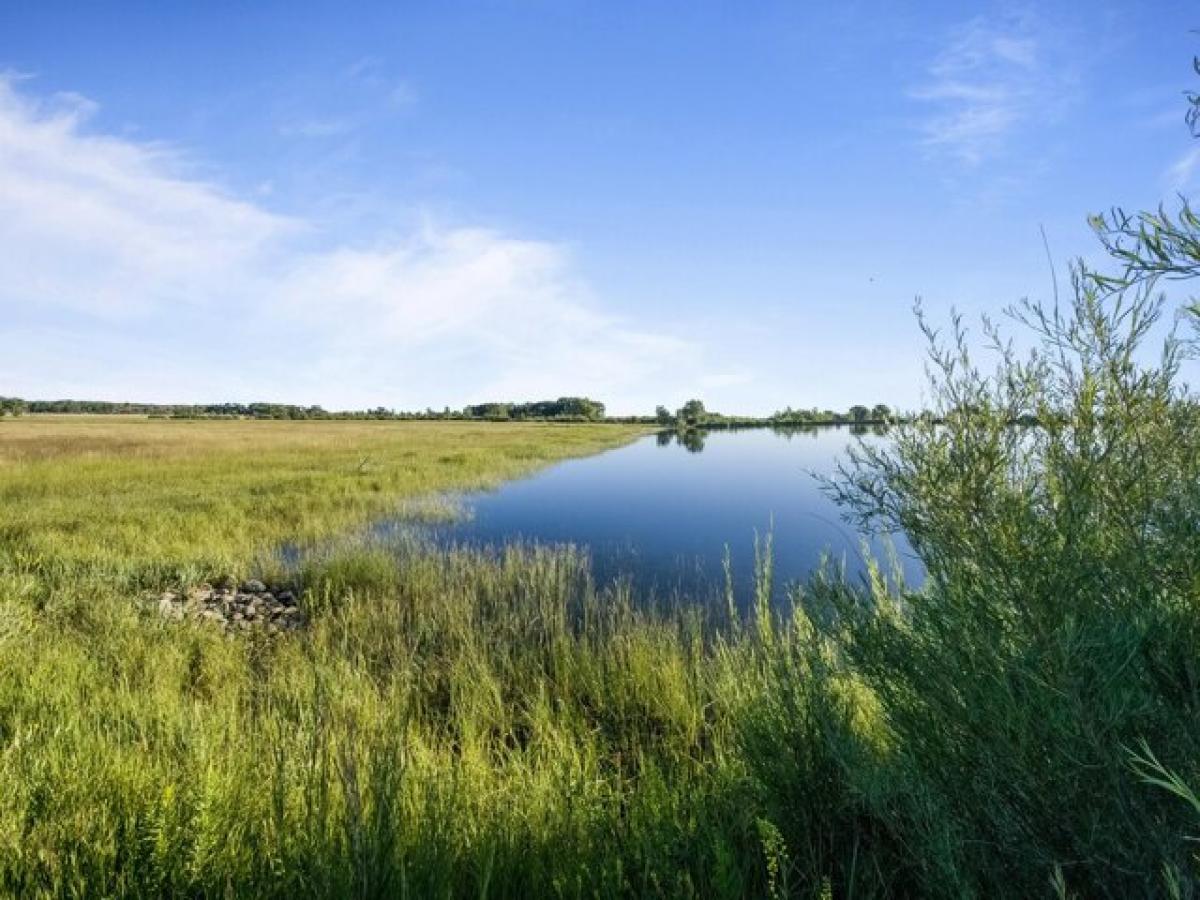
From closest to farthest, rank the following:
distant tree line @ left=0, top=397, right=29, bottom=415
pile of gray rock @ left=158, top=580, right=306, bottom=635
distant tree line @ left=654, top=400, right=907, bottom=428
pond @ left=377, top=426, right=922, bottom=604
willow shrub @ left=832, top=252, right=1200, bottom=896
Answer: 1. willow shrub @ left=832, top=252, right=1200, bottom=896
2. pile of gray rock @ left=158, top=580, right=306, bottom=635
3. pond @ left=377, top=426, right=922, bottom=604
4. distant tree line @ left=0, top=397, right=29, bottom=415
5. distant tree line @ left=654, top=400, right=907, bottom=428

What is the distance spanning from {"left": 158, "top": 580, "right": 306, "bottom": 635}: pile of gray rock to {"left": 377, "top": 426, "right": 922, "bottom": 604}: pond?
5245 millimetres

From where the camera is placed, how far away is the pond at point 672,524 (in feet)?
45.4

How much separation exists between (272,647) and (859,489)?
831 centimetres

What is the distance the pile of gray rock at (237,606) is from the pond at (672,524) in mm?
5245

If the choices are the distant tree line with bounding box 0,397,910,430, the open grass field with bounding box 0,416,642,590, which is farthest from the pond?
the distant tree line with bounding box 0,397,910,430

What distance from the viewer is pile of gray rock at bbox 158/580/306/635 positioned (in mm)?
9211

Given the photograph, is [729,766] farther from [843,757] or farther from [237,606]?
[237,606]

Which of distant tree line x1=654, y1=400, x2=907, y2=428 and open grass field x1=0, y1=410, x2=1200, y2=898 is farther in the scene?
distant tree line x1=654, y1=400, x2=907, y2=428

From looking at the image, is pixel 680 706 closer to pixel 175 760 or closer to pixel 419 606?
pixel 175 760

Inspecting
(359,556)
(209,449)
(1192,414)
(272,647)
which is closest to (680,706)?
(1192,414)

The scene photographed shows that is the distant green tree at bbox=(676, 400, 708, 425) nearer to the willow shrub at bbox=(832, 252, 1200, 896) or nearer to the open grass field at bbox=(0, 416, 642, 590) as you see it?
the open grass field at bbox=(0, 416, 642, 590)

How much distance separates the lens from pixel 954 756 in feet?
8.39

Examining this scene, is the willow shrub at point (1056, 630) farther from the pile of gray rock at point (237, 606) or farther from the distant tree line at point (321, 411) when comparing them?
the distant tree line at point (321, 411)

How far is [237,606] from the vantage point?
34.4 feet
